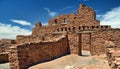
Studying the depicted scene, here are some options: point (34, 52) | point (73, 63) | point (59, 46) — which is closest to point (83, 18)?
point (59, 46)

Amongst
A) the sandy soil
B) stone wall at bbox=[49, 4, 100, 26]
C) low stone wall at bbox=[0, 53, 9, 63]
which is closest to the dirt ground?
the sandy soil

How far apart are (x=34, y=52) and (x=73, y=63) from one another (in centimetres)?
340

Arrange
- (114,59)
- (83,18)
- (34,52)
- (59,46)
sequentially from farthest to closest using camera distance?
1. (83,18)
2. (59,46)
3. (34,52)
4. (114,59)

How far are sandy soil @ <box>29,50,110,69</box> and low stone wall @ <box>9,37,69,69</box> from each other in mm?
625

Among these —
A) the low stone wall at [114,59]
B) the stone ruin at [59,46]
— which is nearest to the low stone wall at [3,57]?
the stone ruin at [59,46]

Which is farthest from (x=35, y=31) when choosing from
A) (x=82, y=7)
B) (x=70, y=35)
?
(x=70, y=35)

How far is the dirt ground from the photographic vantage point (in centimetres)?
1445

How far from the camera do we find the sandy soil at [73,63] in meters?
14.5

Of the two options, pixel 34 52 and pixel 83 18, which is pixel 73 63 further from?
pixel 83 18

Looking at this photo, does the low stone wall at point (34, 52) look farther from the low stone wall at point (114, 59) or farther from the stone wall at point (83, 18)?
the stone wall at point (83, 18)

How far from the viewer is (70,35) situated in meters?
19.1

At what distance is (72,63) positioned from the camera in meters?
16.0

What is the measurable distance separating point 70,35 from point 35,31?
1574 cm

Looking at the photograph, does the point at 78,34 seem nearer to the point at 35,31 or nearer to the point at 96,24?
the point at 96,24
